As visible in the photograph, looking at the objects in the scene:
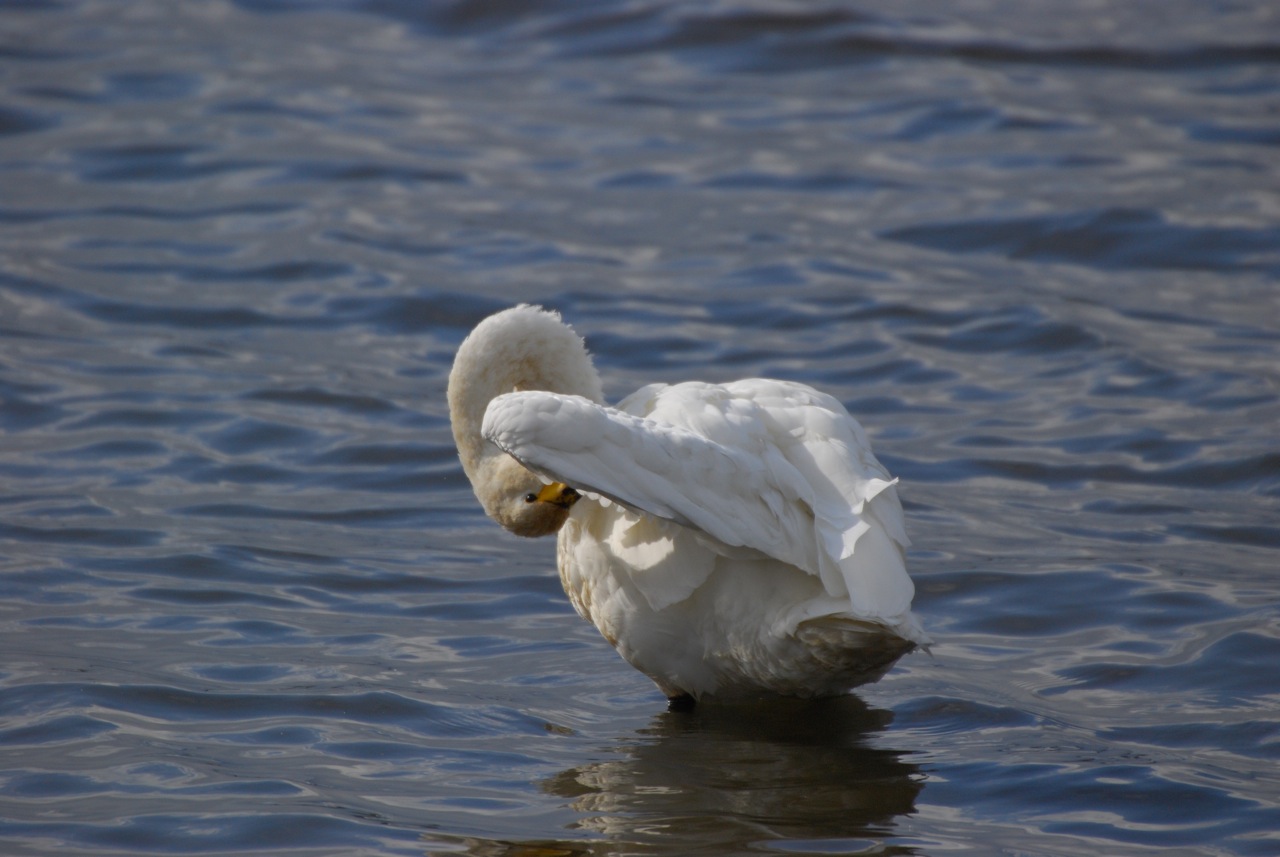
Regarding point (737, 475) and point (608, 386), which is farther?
point (608, 386)

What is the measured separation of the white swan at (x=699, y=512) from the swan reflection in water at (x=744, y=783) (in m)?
0.15

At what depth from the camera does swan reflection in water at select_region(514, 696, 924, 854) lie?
15.0 ft

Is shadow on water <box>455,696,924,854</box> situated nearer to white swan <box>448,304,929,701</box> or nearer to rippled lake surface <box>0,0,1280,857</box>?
rippled lake surface <box>0,0,1280,857</box>

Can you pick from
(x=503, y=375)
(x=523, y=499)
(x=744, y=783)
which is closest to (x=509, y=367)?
(x=503, y=375)

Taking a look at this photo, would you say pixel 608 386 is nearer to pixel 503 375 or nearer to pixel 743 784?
pixel 503 375

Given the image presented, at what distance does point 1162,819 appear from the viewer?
4.75 meters

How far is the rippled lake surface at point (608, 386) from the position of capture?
500 centimetres

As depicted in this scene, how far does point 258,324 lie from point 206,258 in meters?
1.34

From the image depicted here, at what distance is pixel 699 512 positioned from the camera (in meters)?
4.68

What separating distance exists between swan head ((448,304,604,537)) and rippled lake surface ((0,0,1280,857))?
71 centimetres

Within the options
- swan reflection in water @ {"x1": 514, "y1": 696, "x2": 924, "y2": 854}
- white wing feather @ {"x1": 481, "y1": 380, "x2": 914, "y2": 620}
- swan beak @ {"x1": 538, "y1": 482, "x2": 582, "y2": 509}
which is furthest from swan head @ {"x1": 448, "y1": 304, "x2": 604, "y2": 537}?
swan reflection in water @ {"x1": 514, "y1": 696, "x2": 924, "y2": 854}

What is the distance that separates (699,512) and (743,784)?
86cm

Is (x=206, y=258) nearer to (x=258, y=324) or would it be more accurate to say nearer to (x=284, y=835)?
(x=258, y=324)

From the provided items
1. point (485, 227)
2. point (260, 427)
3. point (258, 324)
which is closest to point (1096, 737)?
point (260, 427)
